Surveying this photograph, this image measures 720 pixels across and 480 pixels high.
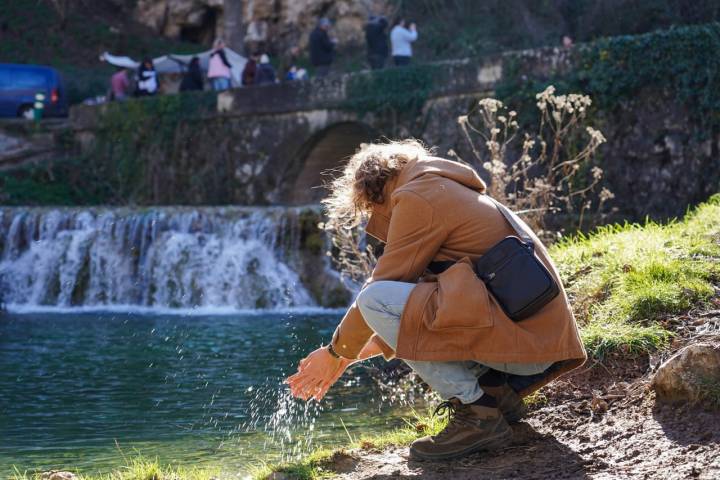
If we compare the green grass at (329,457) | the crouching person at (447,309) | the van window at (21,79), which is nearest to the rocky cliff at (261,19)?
the van window at (21,79)

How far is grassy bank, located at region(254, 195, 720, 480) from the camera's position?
186 inches

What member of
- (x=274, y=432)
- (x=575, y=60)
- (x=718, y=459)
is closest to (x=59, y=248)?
(x=575, y=60)

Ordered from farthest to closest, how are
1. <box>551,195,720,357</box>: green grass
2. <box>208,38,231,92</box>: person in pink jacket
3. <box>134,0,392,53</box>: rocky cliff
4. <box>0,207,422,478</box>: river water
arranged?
<box>134,0,392,53</box>: rocky cliff, <box>208,38,231,92</box>: person in pink jacket, <box>0,207,422,478</box>: river water, <box>551,195,720,357</box>: green grass

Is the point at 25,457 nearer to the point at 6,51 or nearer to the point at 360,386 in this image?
the point at 360,386

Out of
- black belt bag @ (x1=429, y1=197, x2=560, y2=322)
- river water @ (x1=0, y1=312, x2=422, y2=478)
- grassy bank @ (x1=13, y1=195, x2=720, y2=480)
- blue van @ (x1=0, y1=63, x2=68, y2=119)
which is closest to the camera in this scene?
black belt bag @ (x1=429, y1=197, x2=560, y2=322)

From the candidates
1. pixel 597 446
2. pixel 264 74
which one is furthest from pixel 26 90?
pixel 597 446

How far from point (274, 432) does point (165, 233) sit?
1004 centimetres

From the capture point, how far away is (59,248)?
1575 centimetres

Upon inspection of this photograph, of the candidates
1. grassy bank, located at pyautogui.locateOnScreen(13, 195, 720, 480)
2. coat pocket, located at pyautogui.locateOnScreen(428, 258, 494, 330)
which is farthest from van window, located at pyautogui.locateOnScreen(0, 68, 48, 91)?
coat pocket, located at pyautogui.locateOnScreen(428, 258, 494, 330)

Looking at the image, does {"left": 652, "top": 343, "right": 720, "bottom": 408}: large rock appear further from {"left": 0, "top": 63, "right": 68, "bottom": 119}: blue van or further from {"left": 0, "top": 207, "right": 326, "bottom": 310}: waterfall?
{"left": 0, "top": 63, "right": 68, "bottom": 119}: blue van

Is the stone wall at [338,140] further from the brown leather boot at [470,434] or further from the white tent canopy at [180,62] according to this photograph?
the brown leather boot at [470,434]

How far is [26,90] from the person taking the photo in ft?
78.0

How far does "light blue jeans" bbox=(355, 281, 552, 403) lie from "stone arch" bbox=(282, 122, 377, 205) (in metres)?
15.1

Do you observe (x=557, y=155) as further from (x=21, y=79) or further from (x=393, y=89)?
(x=21, y=79)
